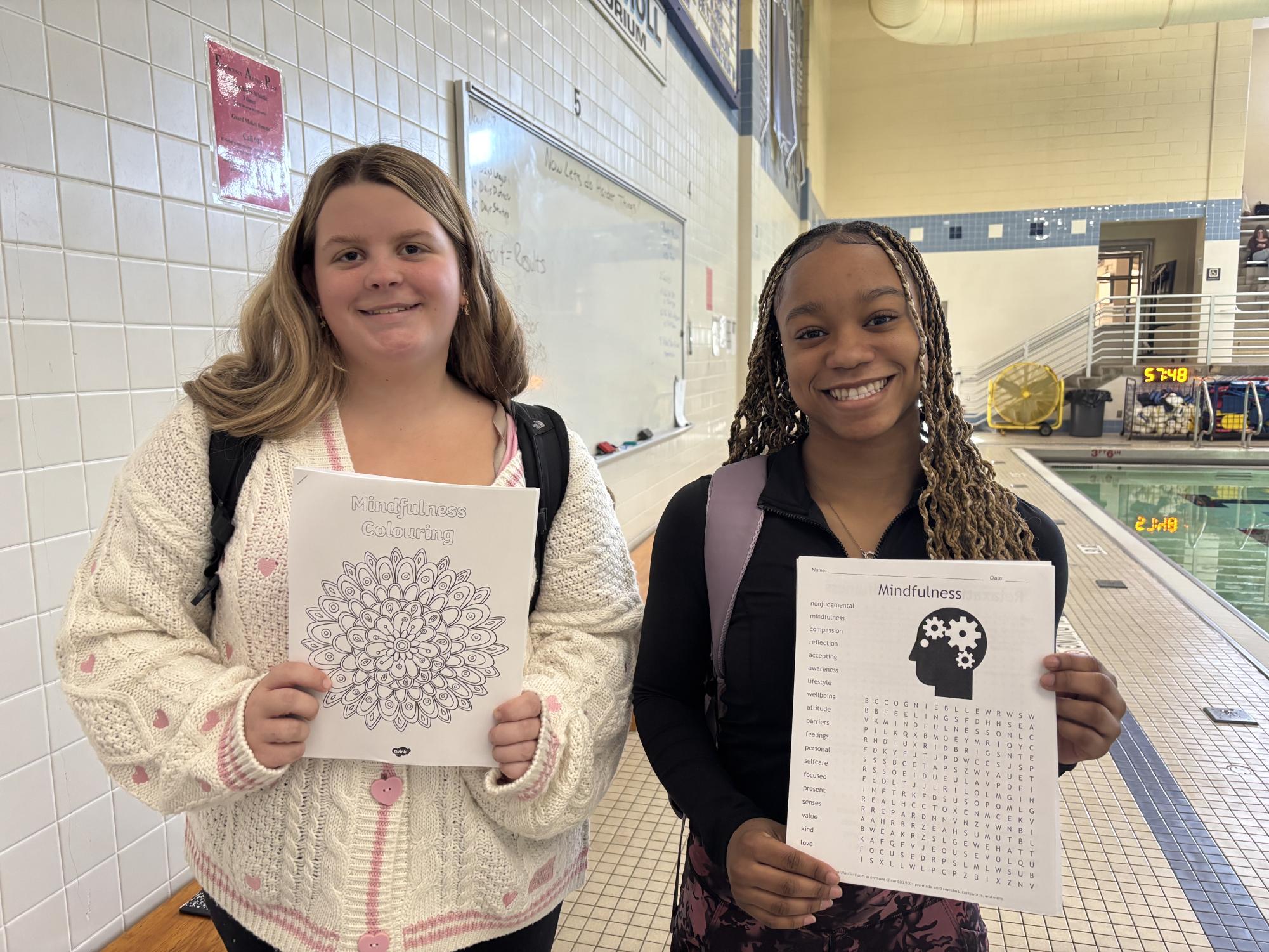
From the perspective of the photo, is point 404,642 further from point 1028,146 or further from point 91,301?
point 1028,146

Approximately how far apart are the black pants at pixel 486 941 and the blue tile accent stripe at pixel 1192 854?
1.48 metres

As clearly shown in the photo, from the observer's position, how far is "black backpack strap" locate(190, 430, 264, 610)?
87cm

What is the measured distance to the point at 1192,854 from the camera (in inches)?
76.2

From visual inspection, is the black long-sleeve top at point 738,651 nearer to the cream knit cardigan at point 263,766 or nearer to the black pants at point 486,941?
the cream knit cardigan at point 263,766

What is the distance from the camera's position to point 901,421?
1004 mm

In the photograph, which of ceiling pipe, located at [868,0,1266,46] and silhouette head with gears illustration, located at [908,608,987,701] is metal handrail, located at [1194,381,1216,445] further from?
silhouette head with gears illustration, located at [908,608,987,701]

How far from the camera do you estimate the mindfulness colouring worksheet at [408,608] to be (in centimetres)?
83

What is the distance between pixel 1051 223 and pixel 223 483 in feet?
44.3

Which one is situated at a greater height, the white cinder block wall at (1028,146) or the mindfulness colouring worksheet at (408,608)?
the white cinder block wall at (1028,146)

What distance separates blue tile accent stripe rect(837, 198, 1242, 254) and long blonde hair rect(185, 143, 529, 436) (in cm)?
1236

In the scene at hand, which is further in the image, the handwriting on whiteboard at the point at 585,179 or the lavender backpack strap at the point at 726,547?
the handwriting on whiteboard at the point at 585,179

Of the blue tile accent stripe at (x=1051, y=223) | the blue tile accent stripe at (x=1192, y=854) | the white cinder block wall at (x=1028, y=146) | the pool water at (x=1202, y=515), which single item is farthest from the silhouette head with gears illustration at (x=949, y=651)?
the blue tile accent stripe at (x=1051, y=223)

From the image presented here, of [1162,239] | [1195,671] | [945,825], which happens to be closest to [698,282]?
[1195,671]

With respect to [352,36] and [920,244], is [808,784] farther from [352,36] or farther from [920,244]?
[920,244]
